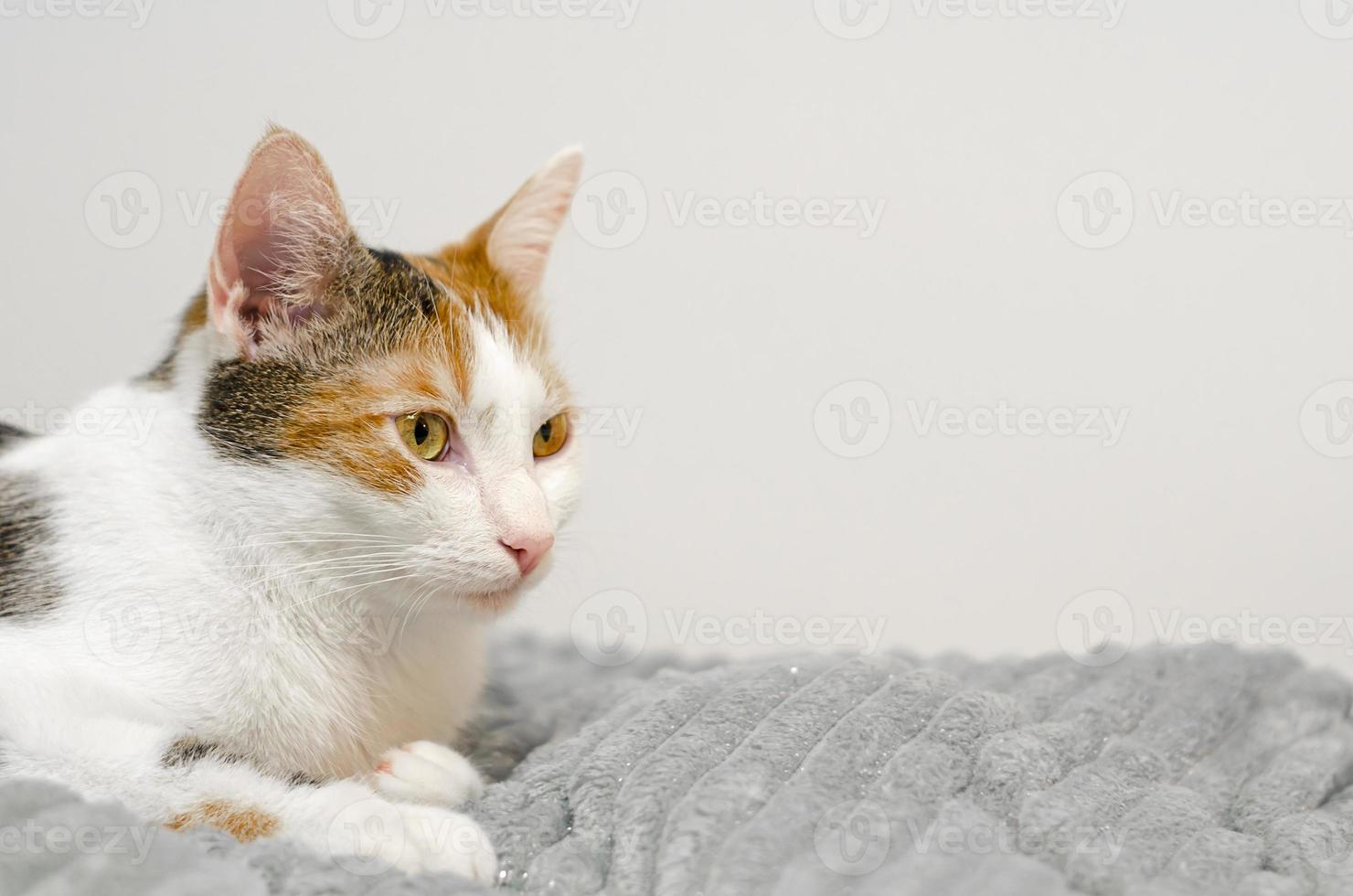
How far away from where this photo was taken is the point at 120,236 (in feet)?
7.51

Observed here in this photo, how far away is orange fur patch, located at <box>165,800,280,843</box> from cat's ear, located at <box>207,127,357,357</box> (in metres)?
0.56

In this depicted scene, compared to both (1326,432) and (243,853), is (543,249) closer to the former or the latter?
(243,853)

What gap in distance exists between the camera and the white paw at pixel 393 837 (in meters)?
1.25

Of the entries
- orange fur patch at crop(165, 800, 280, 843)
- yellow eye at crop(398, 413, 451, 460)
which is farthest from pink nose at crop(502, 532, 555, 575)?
orange fur patch at crop(165, 800, 280, 843)

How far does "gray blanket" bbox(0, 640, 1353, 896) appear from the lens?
3.84ft

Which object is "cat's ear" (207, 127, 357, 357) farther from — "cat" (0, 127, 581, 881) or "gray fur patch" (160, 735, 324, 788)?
"gray fur patch" (160, 735, 324, 788)

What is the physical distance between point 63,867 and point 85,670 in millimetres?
299

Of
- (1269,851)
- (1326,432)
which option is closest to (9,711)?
(1269,851)

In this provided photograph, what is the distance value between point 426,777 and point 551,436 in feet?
1.67

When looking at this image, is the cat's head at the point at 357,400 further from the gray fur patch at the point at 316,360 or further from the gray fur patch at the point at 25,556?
the gray fur patch at the point at 25,556

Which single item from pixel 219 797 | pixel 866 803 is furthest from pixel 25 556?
pixel 866 803

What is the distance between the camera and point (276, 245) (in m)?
1.49

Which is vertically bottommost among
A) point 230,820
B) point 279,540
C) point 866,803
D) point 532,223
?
point 230,820

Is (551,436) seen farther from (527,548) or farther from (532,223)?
(532,223)
